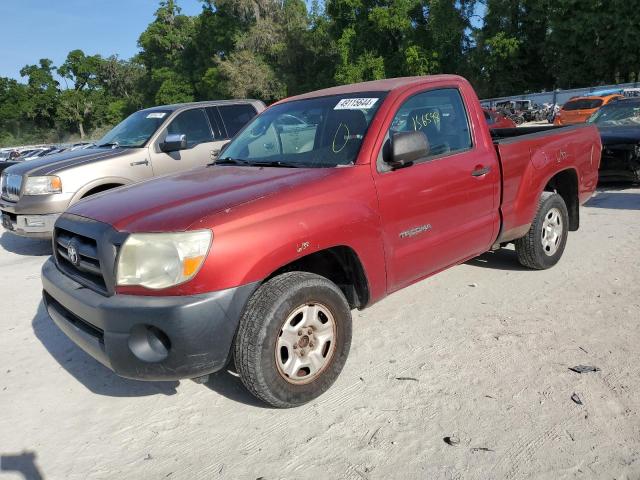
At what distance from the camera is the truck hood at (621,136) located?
844 centimetres

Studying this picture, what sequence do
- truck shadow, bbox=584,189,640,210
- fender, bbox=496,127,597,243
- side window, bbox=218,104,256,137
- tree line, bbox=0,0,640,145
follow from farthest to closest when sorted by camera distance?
tree line, bbox=0,0,640,145, side window, bbox=218,104,256,137, truck shadow, bbox=584,189,640,210, fender, bbox=496,127,597,243

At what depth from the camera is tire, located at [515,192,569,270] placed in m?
4.78

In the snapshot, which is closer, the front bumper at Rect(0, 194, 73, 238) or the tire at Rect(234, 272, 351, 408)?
the tire at Rect(234, 272, 351, 408)

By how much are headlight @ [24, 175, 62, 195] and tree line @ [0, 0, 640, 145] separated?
40.6 metres

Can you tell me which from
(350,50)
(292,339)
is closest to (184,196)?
(292,339)

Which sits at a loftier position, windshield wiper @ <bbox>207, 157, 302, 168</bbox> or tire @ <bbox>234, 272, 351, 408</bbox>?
windshield wiper @ <bbox>207, 157, 302, 168</bbox>

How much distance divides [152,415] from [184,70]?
260ft

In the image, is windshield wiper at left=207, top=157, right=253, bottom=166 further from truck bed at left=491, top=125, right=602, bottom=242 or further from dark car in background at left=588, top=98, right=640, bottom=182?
dark car in background at left=588, top=98, right=640, bottom=182

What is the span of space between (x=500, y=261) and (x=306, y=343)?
10.2 feet

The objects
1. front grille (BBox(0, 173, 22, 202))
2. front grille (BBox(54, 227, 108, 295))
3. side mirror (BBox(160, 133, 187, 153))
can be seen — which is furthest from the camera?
front grille (BBox(0, 173, 22, 202))

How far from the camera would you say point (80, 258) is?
3041mm

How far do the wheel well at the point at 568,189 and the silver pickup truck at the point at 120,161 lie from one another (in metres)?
4.24

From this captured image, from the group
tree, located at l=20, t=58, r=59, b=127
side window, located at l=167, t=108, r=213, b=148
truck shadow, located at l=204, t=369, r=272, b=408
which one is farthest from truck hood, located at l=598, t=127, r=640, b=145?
tree, located at l=20, t=58, r=59, b=127

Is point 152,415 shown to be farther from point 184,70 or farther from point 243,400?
point 184,70
